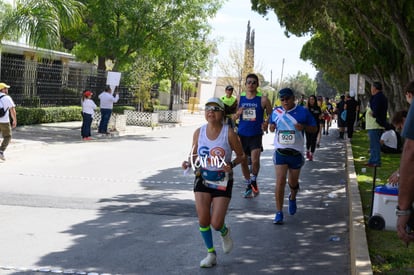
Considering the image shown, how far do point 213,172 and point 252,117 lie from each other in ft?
14.7

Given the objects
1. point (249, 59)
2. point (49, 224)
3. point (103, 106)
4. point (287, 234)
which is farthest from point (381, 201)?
point (249, 59)

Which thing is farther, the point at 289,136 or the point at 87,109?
the point at 87,109

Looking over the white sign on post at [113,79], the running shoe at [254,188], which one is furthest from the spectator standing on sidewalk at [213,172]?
the white sign on post at [113,79]

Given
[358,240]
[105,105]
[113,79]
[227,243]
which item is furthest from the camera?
[113,79]

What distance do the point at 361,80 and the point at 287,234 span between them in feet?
75.5

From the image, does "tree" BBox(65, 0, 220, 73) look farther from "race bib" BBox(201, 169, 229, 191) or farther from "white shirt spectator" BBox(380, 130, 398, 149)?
"race bib" BBox(201, 169, 229, 191)

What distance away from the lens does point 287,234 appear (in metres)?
8.35

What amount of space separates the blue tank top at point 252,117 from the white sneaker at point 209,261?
180 inches

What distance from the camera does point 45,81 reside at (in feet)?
90.4

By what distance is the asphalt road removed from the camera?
669 centimetres

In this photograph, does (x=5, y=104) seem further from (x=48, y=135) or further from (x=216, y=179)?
(x=216, y=179)

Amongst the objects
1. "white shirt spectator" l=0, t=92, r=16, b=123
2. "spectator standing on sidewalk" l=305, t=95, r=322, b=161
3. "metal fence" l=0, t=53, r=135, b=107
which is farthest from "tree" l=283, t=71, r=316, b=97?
"white shirt spectator" l=0, t=92, r=16, b=123

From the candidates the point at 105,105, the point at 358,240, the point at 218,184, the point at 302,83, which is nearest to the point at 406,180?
the point at 218,184

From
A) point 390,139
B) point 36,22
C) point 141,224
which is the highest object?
point 36,22
